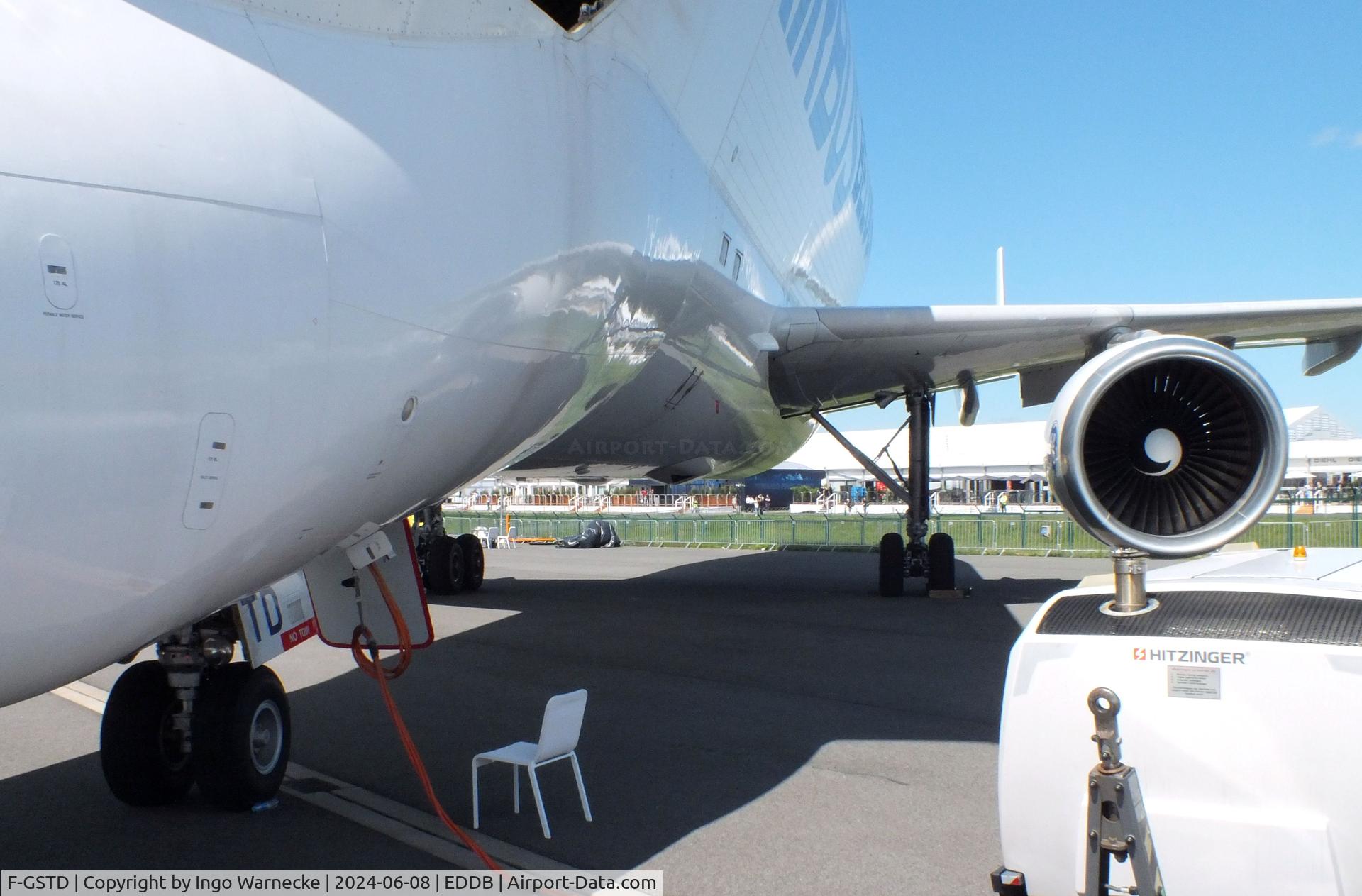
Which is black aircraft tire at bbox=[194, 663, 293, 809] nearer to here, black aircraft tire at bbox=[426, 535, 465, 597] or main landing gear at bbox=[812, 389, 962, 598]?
main landing gear at bbox=[812, 389, 962, 598]

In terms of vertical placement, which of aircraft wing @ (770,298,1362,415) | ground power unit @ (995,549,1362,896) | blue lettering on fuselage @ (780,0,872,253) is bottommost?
ground power unit @ (995,549,1362,896)

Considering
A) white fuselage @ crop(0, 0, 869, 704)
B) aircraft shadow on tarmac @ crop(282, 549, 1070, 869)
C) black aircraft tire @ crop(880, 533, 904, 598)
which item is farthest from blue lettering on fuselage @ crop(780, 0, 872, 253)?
aircraft shadow on tarmac @ crop(282, 549, 1070, 869)

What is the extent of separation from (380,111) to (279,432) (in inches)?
40.9

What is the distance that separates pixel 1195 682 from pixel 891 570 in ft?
37.0

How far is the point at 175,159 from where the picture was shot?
2.75m

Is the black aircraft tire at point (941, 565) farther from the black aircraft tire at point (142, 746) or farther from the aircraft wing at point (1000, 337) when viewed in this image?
the black aircraft tire at point (142, 746)

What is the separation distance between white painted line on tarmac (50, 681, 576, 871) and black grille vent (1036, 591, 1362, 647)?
7.38 feet

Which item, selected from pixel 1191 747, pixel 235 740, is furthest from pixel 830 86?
pixel 1191 747

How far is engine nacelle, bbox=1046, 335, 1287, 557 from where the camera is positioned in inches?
158

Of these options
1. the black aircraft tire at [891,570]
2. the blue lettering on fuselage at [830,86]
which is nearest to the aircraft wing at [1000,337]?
the blue lettering on fuselage at [830,86]

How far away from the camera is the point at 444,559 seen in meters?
15.6

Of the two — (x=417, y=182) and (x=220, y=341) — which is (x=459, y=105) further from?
(x=220, y=341)

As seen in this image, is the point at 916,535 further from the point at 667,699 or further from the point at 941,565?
the point at 667,699

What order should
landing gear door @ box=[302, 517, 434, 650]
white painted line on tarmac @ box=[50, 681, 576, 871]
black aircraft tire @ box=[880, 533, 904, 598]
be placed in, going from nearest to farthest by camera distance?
white painted line on tarmac @ box=[50, 681, 576, 871] < landing gear door @ box=[302, 517, 434, 650] < black aircraft tire @ box=[880, 533, 904, 598]
